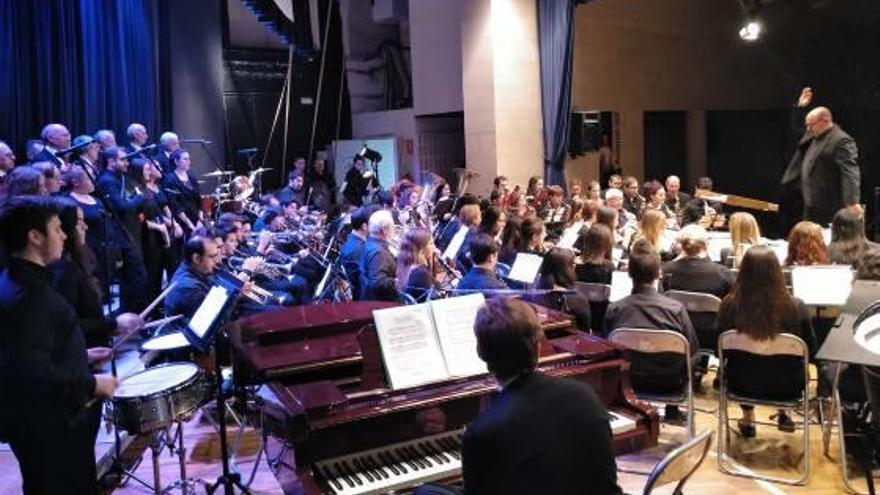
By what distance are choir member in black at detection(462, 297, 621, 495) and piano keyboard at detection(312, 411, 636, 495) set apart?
0.64 m

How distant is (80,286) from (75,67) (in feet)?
16.7

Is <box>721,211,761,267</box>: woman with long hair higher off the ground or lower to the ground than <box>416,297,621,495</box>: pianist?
higher

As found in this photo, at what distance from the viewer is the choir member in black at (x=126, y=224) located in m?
6.55

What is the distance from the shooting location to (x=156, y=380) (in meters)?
3.59

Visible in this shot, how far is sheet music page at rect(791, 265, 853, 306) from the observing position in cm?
449

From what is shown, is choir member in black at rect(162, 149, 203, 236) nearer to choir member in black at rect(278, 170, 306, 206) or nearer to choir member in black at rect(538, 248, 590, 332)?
choir member in black at rect(278, 170, 306, 206)

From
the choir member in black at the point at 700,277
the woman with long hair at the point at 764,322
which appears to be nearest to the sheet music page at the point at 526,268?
the choir member in black at the point at 700,277

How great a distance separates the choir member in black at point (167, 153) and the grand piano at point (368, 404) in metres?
5.01

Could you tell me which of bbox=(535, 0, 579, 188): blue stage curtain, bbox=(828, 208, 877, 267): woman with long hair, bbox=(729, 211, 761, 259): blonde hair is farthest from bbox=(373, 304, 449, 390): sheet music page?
bbox=(535, 0, 579, 188): blue stage curtain

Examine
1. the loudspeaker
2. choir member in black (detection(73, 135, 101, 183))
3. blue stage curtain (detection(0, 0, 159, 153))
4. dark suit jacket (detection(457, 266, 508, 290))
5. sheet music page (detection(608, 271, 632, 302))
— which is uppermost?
blue stage curtain (detection(0, 0, 159, 153))

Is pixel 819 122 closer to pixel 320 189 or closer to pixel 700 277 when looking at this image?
pixel 700 277

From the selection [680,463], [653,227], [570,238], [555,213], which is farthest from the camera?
[555,213]

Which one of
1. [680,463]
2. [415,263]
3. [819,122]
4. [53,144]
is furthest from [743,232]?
[53,144]

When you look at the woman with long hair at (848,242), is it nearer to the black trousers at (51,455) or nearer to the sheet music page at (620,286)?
the sheet music page at (620,286)
